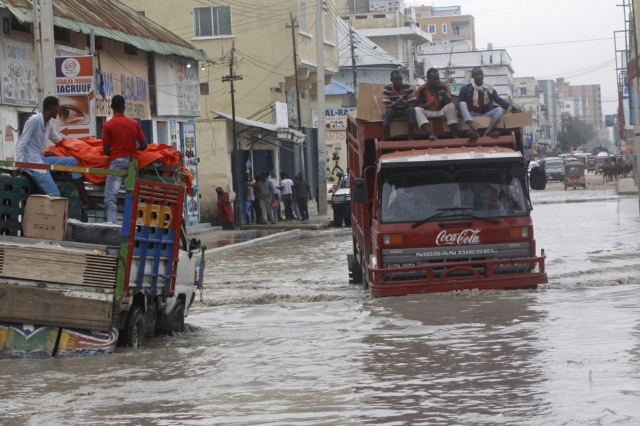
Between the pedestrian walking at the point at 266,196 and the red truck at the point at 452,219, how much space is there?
22.9 metres

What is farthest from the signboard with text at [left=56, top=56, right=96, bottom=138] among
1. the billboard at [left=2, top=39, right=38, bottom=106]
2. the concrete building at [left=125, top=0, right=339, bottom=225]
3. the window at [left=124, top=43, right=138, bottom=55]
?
the concrete building at [left=125, top=0, right=339, bottom=225]

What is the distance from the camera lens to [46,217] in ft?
31.3

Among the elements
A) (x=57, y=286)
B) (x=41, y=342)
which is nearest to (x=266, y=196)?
(x=41, y=342)

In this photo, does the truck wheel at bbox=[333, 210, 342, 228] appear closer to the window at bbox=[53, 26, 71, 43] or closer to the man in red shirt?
the window at bbox=[53, 26, 71, 43]

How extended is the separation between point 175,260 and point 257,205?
1036 inches

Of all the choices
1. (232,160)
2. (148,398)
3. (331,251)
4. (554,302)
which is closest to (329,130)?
(232,160)

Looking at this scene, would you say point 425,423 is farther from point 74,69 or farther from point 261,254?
point 261,254

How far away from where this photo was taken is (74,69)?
16.2 metres

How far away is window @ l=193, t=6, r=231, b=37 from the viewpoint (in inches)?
1720

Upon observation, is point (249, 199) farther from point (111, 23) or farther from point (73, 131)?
point (73, 131)

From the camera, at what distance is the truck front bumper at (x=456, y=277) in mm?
12930

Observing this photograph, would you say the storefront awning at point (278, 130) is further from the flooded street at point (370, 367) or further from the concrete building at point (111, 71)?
the flooded street at point (370, 367)

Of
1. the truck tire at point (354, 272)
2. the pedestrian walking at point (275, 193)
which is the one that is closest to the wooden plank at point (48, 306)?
the truck tire at point (354, 272)

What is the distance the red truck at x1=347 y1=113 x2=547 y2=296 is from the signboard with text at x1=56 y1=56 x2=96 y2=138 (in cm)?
510
